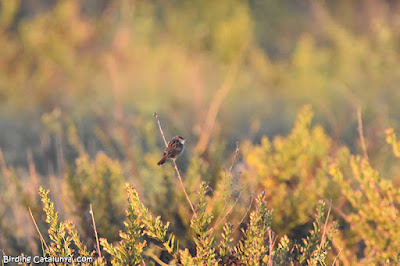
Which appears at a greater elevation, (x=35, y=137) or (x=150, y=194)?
(x=35, y=137)

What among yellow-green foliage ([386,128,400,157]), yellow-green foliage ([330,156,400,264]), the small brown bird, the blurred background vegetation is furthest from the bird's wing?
yellow-green foliage ([386,128,400,157])

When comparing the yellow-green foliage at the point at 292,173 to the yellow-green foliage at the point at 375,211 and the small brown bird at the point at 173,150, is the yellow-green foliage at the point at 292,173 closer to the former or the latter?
the yellow-green foliage at the point at 375,211

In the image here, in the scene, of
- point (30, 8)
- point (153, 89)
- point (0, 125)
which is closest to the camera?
point (0, 125)

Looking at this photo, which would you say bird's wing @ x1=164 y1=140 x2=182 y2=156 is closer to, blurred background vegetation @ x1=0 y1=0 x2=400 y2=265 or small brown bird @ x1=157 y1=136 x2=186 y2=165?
small brown bird @ x1=157 y1=136 x2=186 y2=165

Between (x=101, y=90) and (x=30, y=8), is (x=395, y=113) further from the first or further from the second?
(x=30, y=8)

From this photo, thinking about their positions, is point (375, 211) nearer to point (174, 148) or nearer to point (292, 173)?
point (292, 173)

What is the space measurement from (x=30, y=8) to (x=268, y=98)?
5589 mm

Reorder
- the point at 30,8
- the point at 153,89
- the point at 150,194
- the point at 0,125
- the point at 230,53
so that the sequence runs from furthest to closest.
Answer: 1. the point at 30,8
2. the point at 230,53
3. the point at 153,89
4. the point at 0,125
5. the point at 150,194

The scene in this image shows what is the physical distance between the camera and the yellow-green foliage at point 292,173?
3.00 metres

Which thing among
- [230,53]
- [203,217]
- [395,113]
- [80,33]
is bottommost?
[203,217]

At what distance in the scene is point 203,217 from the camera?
6.79 ft

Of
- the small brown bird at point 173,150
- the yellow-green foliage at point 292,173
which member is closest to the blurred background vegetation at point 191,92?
the yellow-green foliage at point 292,173

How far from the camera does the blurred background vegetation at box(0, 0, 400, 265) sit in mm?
3131

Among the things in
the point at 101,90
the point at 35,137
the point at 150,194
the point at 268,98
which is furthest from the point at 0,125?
the point at 150,194
